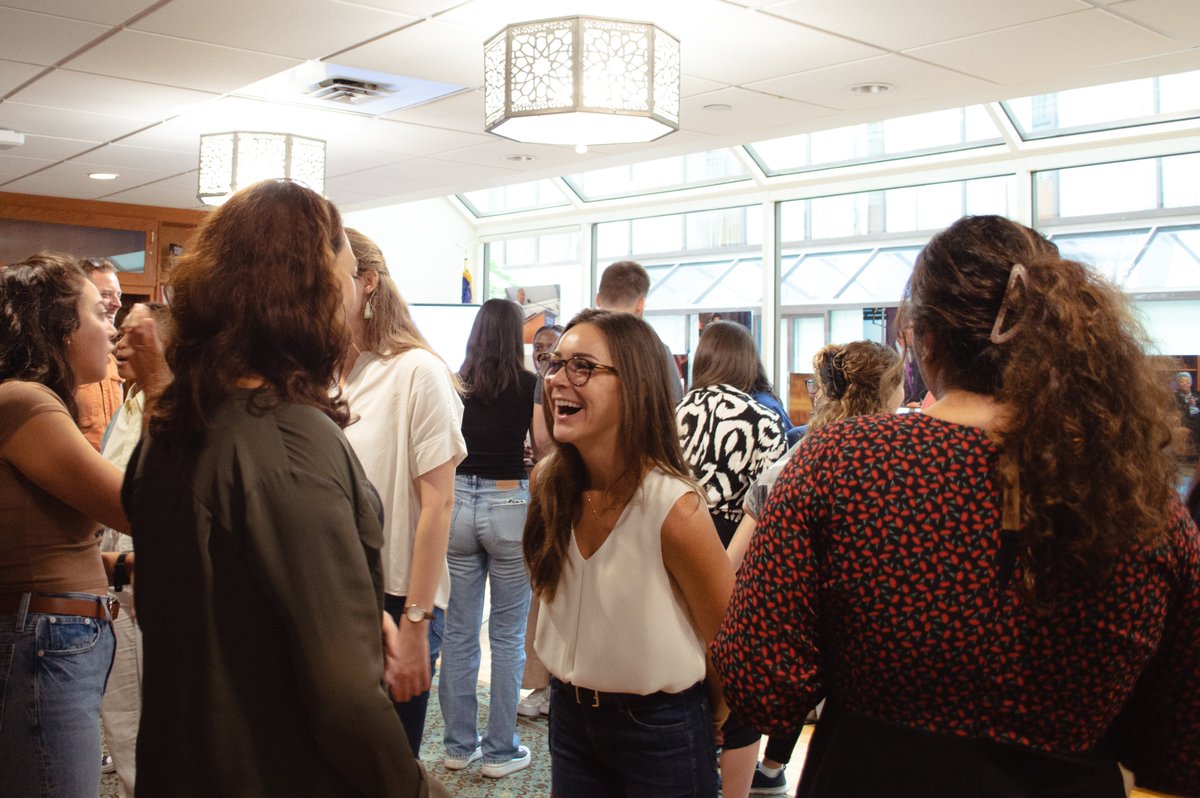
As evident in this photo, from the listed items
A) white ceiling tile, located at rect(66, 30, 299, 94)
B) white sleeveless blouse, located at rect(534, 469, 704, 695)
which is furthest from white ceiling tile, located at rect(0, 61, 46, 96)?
white sleeveless blouse, located at rect(534, 469, 704, 695)

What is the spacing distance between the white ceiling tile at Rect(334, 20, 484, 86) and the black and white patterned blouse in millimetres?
1820

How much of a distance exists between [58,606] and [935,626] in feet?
5.01

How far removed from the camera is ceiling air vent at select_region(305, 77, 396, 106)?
4.58m

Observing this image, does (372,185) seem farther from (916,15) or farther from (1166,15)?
(1166,15)

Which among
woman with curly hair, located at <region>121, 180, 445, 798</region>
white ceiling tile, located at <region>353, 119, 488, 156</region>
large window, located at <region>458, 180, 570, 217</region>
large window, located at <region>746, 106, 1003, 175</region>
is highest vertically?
large window, located at <region>458, 180, 570, 217</region>

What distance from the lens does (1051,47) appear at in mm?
3969

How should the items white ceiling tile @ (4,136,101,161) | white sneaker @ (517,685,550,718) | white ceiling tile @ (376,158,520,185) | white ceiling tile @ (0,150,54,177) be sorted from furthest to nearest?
white ceiling tile @ (376,158,520,185)
white ceiling tile @ (0,150,54,177)
white ceiling tile @ (4,136,101,161)
white sneaker @ (517,685,550,718)

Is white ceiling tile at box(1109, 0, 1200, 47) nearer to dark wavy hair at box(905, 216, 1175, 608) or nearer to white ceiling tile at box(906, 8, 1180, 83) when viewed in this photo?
white ceiling tile at box(906, 8, 1180, 83)

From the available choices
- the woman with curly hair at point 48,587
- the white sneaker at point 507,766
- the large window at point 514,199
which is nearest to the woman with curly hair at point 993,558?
the woman with curly hair at point 48,587

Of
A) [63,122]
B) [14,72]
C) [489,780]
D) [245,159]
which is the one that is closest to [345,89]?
[245,159]

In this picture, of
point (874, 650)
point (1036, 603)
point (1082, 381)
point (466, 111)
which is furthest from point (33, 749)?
point (466, 111)

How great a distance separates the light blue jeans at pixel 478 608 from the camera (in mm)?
3551

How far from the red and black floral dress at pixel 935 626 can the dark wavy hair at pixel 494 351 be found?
2.53 meters

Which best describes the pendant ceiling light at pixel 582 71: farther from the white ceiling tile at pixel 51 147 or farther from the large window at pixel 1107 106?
the white ceiling tile at pixel 51 147
